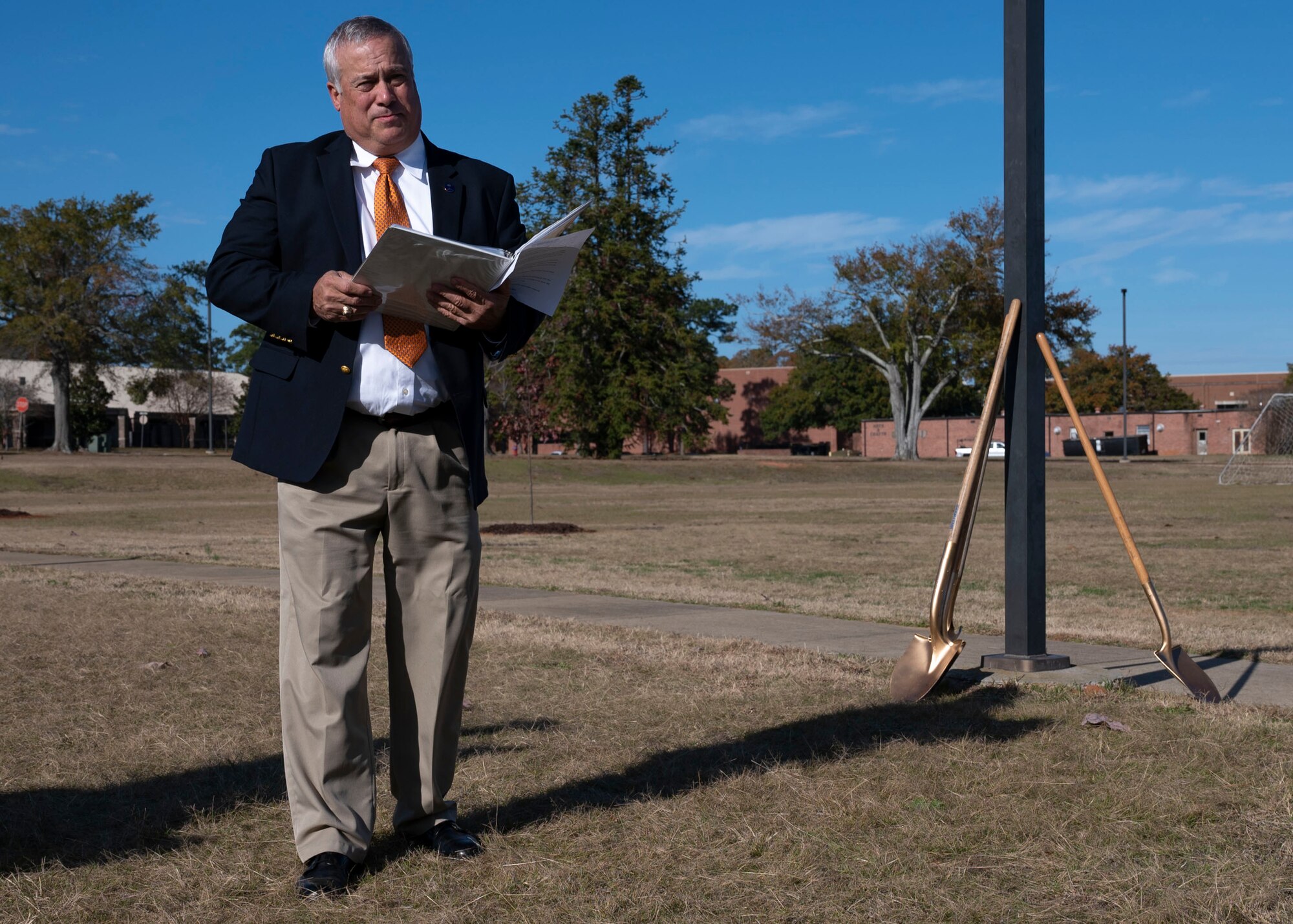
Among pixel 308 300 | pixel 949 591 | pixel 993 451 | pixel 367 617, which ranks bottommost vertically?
pixel 949 591

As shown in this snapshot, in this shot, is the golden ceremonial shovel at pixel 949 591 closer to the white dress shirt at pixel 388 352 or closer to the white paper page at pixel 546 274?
the white paper page at pixel 546 274

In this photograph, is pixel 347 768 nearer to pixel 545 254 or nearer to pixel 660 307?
pixel 545 254

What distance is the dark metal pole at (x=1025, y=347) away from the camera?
6.43 meters

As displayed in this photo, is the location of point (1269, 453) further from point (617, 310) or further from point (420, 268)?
point (420, 268)

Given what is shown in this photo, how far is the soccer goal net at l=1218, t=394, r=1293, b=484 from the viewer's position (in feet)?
126

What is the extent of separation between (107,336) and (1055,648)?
51109mm

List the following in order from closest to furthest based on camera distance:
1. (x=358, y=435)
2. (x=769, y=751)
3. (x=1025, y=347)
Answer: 1. (x=358, y=435)
2. (x=769, y=751)
3. (x=1025, y=347)

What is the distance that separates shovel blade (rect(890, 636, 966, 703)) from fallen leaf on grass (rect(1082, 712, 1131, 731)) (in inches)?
29.7

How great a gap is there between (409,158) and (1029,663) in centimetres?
431

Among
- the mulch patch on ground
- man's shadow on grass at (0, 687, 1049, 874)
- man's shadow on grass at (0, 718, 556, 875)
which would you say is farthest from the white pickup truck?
Answer: man's shadow on grass at (0, 718, 556, 875)

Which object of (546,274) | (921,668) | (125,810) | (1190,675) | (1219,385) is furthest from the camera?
(1219,385)

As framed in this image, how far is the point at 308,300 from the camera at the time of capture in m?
3.30

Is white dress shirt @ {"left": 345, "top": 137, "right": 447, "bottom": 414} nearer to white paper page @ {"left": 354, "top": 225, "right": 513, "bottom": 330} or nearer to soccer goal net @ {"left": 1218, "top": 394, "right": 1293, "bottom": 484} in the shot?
white paper page @ {"left": 354, "top": 225, "right": 513, "bottom": 330}

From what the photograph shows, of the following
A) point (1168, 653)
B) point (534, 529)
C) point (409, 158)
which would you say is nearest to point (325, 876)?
point (409, 158)
